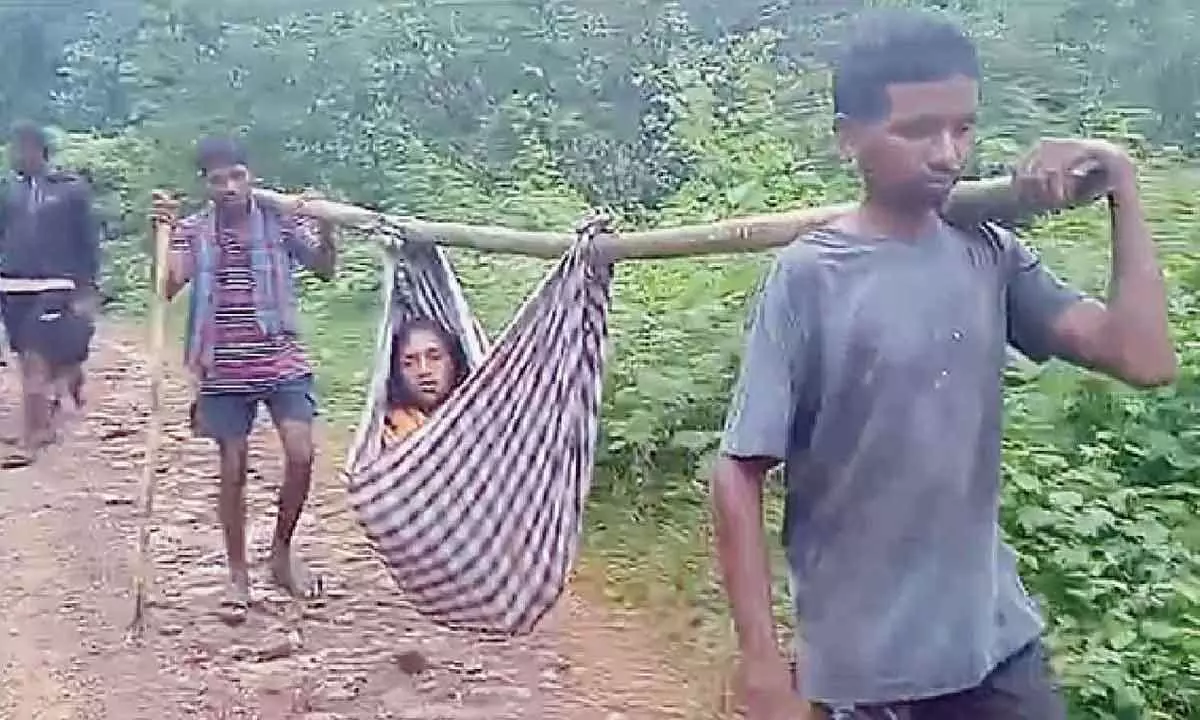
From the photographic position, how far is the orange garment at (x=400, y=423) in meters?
4.23

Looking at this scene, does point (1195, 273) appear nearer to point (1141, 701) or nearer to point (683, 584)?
point (683, 584)

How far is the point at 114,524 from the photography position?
7.33 m

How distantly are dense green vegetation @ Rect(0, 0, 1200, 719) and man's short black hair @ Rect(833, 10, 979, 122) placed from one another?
6.76ft

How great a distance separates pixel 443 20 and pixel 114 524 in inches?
264

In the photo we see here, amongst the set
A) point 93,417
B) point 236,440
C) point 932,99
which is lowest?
point 93,417

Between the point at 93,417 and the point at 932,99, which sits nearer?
the point at 932,99

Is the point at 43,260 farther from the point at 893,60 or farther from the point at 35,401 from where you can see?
the point at 893,60

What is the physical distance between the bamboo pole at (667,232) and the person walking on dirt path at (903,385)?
82 mm

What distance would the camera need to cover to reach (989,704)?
2.53 m

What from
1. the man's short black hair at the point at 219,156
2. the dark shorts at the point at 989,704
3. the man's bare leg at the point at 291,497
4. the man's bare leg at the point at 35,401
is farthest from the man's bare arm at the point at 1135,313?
the man's bare leg at the point at 35,401

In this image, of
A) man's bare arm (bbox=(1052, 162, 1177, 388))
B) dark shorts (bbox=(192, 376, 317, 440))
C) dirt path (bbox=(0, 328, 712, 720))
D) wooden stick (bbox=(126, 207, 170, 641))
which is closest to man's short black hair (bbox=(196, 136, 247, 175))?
wooden stick (bbox=(126, 207, 170, 641))

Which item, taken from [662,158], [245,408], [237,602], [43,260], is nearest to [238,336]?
[245,408]

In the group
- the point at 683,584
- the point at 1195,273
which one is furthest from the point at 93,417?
the point at 1195,273

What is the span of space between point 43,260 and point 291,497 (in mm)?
3096
